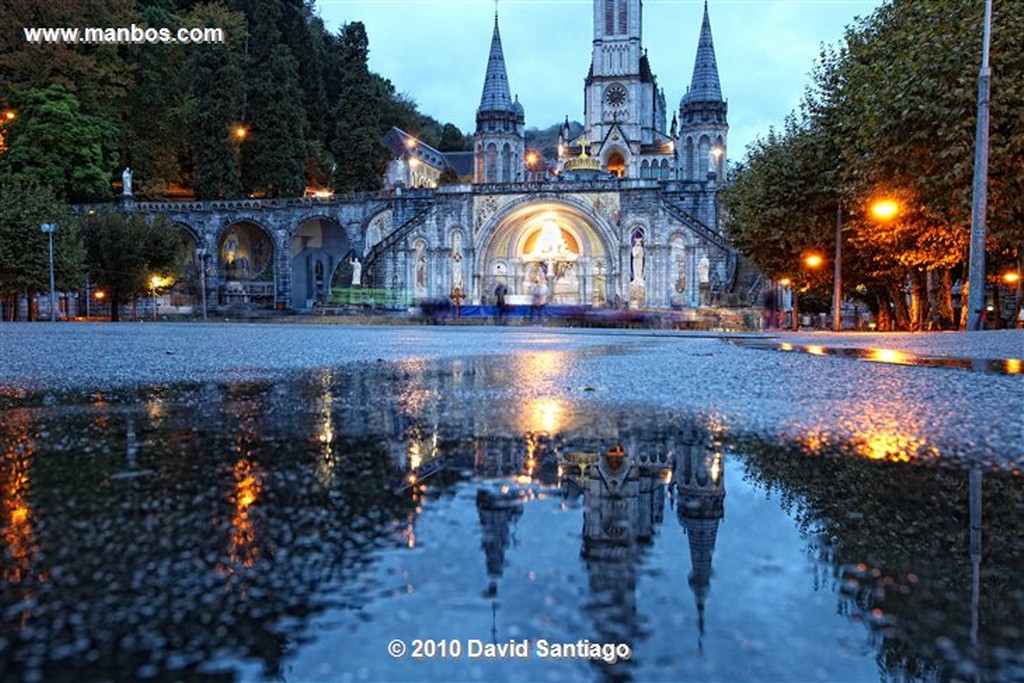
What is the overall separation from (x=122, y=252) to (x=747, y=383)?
4186cm

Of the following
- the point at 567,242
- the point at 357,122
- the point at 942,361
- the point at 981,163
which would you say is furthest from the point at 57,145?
the point at 942,361

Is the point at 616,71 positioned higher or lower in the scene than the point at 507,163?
higher

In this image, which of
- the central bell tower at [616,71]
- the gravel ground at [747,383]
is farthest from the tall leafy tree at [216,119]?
the gravel ground at [747,383]

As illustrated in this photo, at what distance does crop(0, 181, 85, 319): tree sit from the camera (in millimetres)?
37031

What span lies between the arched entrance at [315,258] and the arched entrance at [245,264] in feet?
5.63

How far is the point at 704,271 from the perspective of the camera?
42.9m

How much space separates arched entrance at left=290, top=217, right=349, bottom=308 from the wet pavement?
168 ft

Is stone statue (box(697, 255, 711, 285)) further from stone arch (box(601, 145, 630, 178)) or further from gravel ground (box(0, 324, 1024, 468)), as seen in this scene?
stone arch (box(601, 145, 630, 178))

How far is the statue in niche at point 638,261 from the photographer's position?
45.1 meters

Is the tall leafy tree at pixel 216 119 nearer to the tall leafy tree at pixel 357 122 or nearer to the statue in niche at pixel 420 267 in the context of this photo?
the tall leafy tree at pixel 357 122

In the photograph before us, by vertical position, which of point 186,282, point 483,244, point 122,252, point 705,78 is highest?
point 705,78

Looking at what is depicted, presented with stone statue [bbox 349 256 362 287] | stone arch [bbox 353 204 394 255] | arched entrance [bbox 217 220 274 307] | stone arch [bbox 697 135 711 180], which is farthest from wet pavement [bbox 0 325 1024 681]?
stone arch [bbox 697 135 711 180]

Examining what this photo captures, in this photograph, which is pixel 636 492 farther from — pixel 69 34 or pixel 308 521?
pixel 69 34

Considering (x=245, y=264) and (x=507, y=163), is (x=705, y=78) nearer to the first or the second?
(x=507, y=163)
